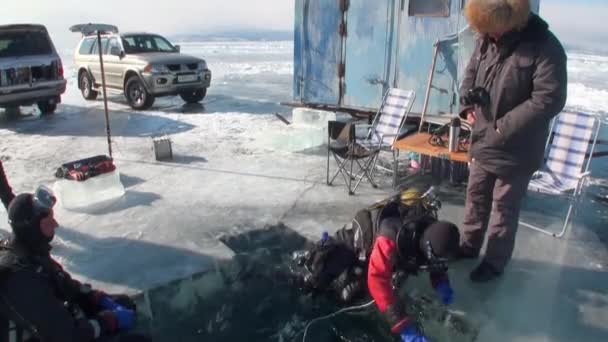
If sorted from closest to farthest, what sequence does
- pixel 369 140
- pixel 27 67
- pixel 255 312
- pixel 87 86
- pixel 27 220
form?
1. pixel 27 220
2. pixel 255 312
3. pixel 369 140
4. pixel 27 67
5. pixel 87 86

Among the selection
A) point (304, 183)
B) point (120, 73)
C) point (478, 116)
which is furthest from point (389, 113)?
point (120, 73)

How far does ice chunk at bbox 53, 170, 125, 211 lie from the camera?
4.80 meters

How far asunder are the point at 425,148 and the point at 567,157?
1.29 metres

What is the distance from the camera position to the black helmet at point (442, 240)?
246 cm


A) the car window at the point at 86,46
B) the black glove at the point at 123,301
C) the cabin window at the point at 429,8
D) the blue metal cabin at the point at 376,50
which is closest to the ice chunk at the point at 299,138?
the blue metal cabin at the point at 376,50

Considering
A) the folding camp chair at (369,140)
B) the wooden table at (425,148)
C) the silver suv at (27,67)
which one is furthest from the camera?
the silver suv at (27,67)

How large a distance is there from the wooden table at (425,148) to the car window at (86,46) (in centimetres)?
923

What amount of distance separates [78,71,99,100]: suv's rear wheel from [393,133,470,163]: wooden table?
361 inches

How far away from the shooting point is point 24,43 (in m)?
8.85

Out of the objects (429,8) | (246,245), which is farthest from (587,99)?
(246,245)

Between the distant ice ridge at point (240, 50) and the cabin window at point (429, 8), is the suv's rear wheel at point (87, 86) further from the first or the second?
the distant ice ridge at point (240, 50)

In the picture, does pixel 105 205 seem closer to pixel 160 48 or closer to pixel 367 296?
pixel 367 296

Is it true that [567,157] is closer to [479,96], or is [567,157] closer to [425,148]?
[425,148]

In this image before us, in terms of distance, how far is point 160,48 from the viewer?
10.9 m
